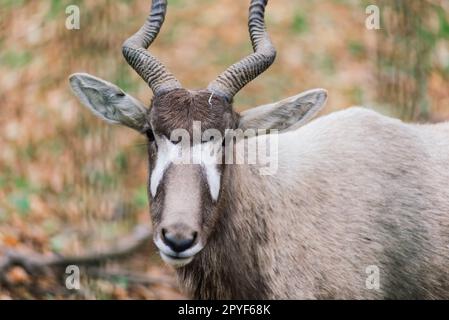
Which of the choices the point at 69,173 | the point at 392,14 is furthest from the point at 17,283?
the point at 392,14

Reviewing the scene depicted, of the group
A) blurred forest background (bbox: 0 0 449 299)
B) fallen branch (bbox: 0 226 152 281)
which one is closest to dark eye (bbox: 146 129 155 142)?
blurred forest background (bbox: 0 0 449 299)

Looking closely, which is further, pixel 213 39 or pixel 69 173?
pixel 213 39

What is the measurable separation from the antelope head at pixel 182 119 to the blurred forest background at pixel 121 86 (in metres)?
1.49

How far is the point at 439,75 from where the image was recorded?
39.2 feet

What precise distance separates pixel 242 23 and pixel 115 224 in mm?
5387

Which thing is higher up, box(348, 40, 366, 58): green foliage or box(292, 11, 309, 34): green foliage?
box(292, 11, 309, 34): green foliage

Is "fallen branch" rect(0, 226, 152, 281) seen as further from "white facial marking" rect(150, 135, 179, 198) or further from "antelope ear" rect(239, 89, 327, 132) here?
"antelope ear" rect(239, 89, 327, 132)

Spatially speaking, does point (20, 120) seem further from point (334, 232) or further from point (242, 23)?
point (334, 232)

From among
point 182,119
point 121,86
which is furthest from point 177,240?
point 121,86

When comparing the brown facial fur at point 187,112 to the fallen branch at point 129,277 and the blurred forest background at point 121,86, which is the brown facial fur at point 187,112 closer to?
the blurred forest background at point 121,86

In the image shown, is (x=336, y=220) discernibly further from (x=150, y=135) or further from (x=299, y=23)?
(x=299, y=23)

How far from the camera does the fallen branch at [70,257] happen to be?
340 inches

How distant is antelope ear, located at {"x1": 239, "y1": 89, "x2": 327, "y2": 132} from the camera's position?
248 inches

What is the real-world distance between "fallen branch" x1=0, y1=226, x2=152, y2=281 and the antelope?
109 inches
